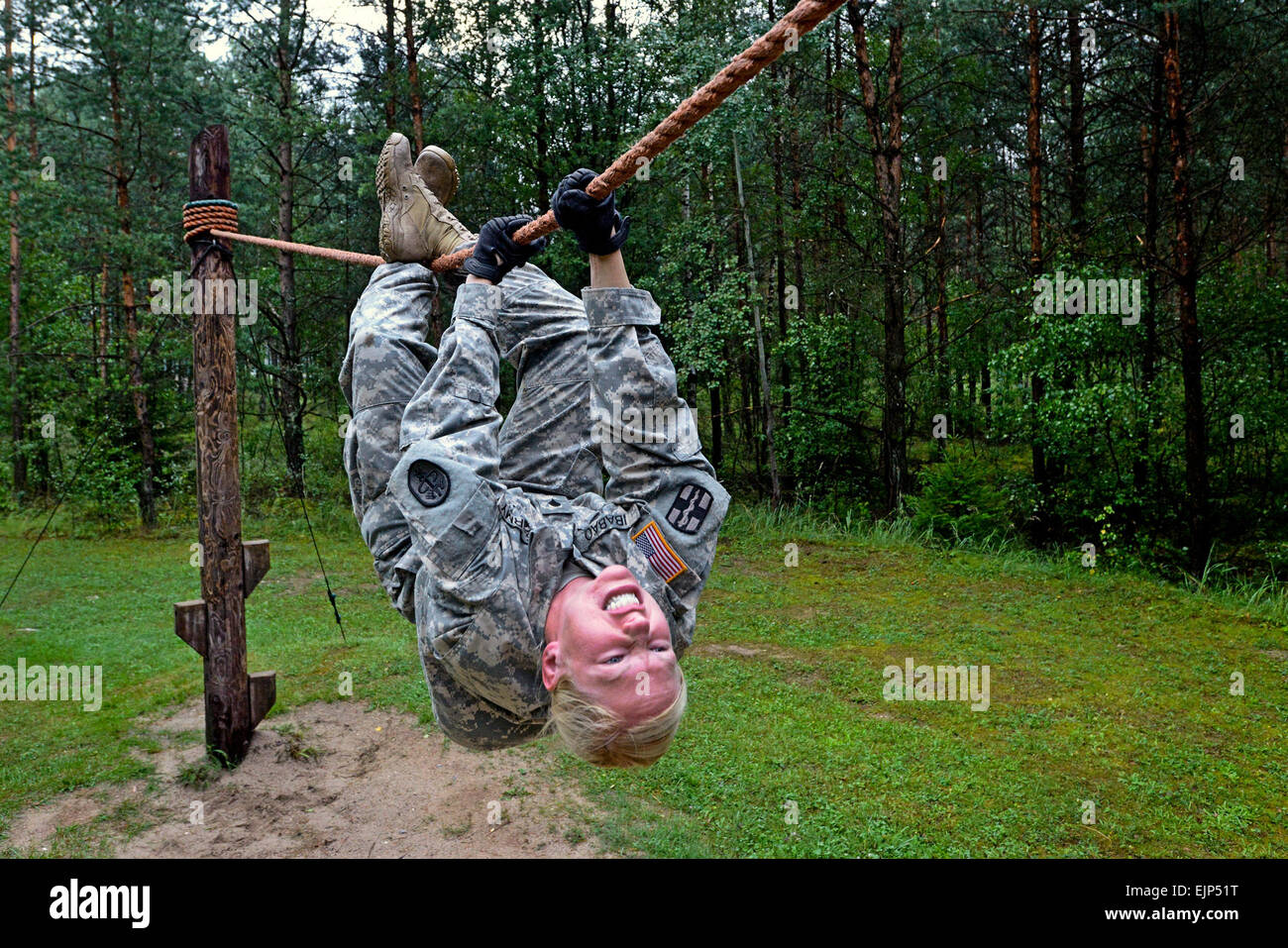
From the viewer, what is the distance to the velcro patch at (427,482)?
7.33 ft

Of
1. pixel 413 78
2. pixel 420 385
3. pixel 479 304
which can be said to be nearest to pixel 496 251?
pixel 479 304

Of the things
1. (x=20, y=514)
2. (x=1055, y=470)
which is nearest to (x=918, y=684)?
(x=1055, y=470)

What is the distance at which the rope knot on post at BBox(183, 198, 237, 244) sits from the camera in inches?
190

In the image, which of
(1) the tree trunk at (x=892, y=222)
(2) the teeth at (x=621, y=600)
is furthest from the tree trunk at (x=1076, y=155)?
(2) the teeth at (x=621, y=600)

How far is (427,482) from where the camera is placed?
2.24 metres

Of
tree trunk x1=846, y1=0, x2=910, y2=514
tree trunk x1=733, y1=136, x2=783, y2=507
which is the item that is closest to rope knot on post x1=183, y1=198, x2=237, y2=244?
tree trunk x1=733, y1=136, x2=783, y2=507

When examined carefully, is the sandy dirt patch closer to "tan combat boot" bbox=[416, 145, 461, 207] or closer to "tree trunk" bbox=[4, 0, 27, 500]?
"tan combat boot" bbox=[416, 145, 461, 207]

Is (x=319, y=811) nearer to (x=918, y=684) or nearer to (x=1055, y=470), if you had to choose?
(x=918, y=684)

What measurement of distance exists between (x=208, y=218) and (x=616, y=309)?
335 centimetres

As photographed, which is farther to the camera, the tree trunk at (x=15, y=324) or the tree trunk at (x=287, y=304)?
the tree trunk at (x=15, y=324)

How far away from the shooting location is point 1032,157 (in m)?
12.1

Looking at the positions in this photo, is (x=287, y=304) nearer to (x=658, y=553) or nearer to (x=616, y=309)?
(x=616, y=309)

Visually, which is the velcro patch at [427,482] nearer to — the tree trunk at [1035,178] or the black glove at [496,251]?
the black glove at [496,251]
